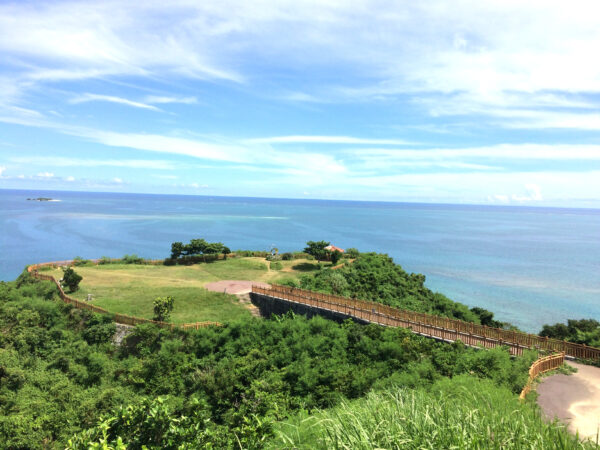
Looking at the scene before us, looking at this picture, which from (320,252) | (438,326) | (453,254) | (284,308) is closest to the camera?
(438,326)

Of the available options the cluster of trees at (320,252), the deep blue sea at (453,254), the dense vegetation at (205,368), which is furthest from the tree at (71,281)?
the deep blue sea at (453,254)

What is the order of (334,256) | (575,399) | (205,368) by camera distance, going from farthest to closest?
(334,256), (205,368), (575,399)

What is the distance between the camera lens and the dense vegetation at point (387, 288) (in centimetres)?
3056

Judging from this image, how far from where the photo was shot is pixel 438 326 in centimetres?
2114

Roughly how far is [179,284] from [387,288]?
19100 millimetres

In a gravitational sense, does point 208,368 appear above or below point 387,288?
below

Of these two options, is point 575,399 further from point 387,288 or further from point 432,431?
point 387,288

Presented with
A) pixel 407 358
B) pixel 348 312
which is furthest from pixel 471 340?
pixel 348 312

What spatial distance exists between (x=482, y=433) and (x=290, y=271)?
99.2ft

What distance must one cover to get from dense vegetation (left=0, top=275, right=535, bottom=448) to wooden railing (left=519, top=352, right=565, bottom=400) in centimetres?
33

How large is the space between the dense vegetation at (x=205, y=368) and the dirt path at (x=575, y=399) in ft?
3.30

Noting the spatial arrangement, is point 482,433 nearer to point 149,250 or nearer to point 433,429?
point 433,429

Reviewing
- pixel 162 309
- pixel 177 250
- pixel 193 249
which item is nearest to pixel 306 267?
pixel 193 249

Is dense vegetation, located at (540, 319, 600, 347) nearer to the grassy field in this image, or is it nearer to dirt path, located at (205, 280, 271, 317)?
dirt path, located at (205, 280, 271, 317)
